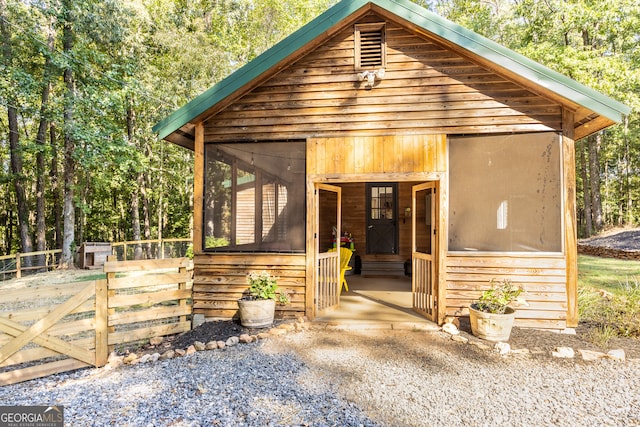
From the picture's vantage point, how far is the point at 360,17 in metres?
4.70

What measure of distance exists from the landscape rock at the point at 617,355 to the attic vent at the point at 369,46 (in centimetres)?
433

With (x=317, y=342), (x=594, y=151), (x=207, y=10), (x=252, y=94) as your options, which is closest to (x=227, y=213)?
(x=252, y=94)

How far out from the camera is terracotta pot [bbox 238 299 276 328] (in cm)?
438

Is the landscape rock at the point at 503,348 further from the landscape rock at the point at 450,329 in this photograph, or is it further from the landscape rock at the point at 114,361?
the landscape rock at the point at 114,361

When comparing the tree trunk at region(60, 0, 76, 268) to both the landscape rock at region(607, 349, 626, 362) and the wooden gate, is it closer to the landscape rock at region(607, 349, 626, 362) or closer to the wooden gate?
the wooden gate

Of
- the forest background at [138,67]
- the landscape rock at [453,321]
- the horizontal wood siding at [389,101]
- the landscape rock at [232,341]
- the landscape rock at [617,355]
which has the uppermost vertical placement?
the forest background at [138,67]

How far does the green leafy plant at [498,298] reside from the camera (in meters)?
4.01

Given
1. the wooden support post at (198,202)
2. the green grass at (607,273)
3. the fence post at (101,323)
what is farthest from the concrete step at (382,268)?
the fence post at (101,323)

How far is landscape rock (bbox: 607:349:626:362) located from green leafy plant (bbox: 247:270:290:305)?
3731mm

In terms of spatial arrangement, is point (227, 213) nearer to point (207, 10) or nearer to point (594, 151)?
point (207, 10)

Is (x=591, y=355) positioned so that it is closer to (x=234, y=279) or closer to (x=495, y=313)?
(x=495, y=313)

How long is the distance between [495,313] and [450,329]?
59 centimetres

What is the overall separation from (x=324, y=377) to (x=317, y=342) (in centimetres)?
87

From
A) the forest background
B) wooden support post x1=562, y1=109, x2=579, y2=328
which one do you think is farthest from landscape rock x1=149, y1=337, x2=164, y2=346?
the forest background
